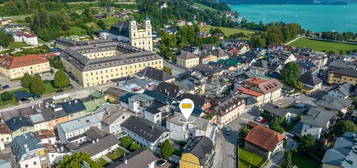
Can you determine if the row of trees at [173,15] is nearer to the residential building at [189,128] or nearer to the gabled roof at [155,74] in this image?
the gabled roof at [155,74]

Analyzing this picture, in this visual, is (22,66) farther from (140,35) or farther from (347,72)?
(347,72)

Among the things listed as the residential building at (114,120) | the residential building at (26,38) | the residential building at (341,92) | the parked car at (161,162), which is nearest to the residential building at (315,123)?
the residential building at (341,92)

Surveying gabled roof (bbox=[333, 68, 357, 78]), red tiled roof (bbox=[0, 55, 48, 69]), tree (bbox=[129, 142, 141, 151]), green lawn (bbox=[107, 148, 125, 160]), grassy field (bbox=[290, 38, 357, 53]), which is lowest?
green lawn (bbox=[107, 148, 125, 160])

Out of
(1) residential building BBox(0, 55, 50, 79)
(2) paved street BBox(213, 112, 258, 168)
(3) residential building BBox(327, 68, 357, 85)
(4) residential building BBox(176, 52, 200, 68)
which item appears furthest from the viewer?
(4) residential building BBox(176, 52, 200, 68)

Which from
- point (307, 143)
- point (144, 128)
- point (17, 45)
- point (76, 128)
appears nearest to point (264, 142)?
point (307, 143)

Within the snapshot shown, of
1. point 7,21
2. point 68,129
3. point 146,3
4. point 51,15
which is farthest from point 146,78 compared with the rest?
point 146,3

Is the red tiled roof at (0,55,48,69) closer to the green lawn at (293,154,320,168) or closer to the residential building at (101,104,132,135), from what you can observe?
the residential building at (101,104,132,135)

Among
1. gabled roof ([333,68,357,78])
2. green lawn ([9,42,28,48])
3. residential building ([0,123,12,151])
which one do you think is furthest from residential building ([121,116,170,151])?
green lawn ([9,42,28,48])
